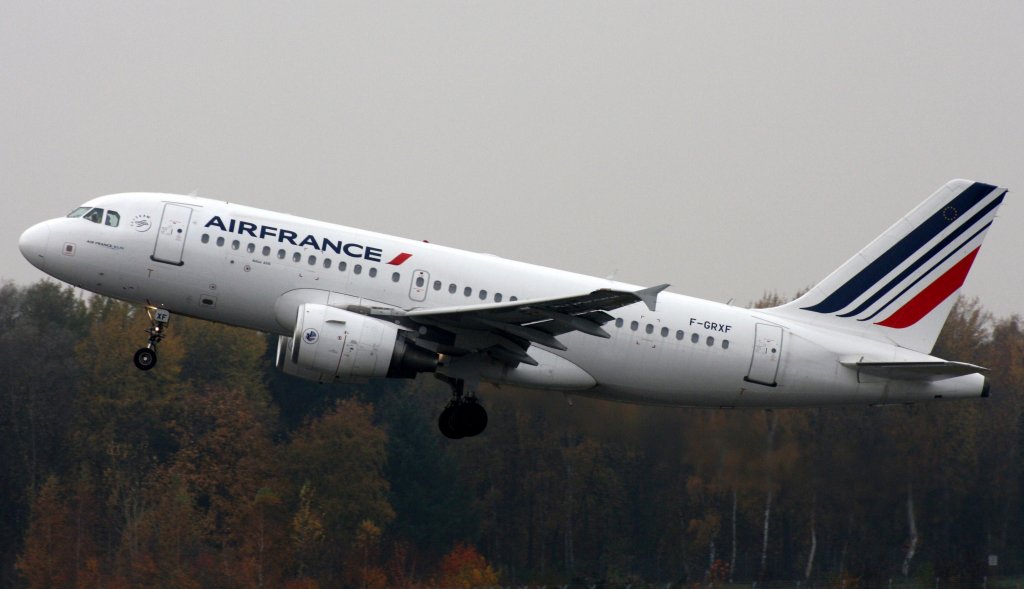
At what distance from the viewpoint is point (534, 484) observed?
55.7 meters

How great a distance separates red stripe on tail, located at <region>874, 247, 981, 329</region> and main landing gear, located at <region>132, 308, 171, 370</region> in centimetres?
1710

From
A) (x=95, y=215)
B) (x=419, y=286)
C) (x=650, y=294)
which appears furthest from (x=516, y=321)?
(x=95, y=215)

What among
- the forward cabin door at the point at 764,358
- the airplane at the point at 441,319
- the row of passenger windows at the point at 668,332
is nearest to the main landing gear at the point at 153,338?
the airplane at the point at 441,319

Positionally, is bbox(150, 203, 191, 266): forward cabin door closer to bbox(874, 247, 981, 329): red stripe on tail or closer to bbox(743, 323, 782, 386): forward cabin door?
bbox(743, 323, 782, 386): forward cabin door

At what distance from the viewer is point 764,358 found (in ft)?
104

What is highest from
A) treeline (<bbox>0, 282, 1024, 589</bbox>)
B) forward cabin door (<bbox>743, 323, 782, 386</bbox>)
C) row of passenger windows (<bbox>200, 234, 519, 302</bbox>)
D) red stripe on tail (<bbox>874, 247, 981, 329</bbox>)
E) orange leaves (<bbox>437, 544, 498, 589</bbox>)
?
red stripe on tail (<bbox>874, 247, 981, 329</bbox>)

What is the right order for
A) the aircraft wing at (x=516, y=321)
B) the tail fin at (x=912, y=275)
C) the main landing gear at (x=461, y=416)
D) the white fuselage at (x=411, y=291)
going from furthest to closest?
the tail fin at (x=912, y=275)
the main landing gear at (x=461, y=416)
the white fuselage at (x=411, y=291)
the aircraft wing at (x=516, y=321)

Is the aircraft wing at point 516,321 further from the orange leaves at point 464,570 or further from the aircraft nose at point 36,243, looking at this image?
the orange leaves at point 464,570

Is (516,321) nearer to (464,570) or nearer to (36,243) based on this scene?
(36,243)

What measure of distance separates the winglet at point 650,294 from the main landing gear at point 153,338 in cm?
1118

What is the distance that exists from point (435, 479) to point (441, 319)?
3644 cm

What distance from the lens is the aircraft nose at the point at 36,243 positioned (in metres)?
31.0

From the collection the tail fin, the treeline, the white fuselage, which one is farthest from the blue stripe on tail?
the treeline

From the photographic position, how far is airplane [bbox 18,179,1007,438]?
29594mm
